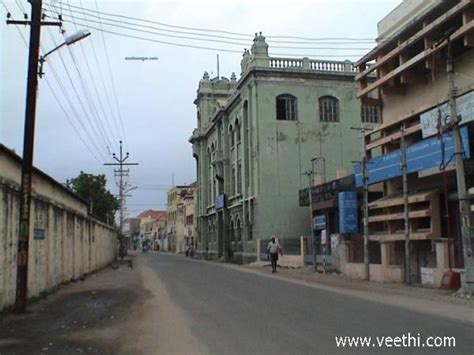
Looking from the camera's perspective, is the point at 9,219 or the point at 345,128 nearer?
the point at 9,219

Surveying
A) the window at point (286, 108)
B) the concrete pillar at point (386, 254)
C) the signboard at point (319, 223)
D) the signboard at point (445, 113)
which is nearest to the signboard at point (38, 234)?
the concrete pillar at point (386, 254)

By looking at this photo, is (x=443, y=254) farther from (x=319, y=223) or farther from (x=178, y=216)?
(x=178, y=216)

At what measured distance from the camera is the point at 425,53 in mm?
21562

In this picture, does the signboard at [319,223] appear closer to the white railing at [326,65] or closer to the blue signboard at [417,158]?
the blue signboard at [417,158]

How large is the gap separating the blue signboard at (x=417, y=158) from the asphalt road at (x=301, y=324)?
6760mm

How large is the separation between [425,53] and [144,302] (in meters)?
13.5

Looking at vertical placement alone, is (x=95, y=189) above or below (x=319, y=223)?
above

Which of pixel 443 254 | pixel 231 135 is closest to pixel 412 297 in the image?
pixel 443 254

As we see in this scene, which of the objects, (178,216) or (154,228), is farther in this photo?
(154,228)

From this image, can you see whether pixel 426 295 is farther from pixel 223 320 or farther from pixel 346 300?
pixel 223 320

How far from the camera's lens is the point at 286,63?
43344 millimetres

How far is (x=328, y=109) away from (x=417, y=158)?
22.8 meters

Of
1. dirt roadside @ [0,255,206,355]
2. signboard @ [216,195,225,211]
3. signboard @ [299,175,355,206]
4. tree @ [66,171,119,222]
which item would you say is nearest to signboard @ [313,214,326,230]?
signboard @ [299,175,355,206]

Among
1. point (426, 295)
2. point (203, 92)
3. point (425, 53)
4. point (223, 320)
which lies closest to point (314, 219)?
point (425, 53)
